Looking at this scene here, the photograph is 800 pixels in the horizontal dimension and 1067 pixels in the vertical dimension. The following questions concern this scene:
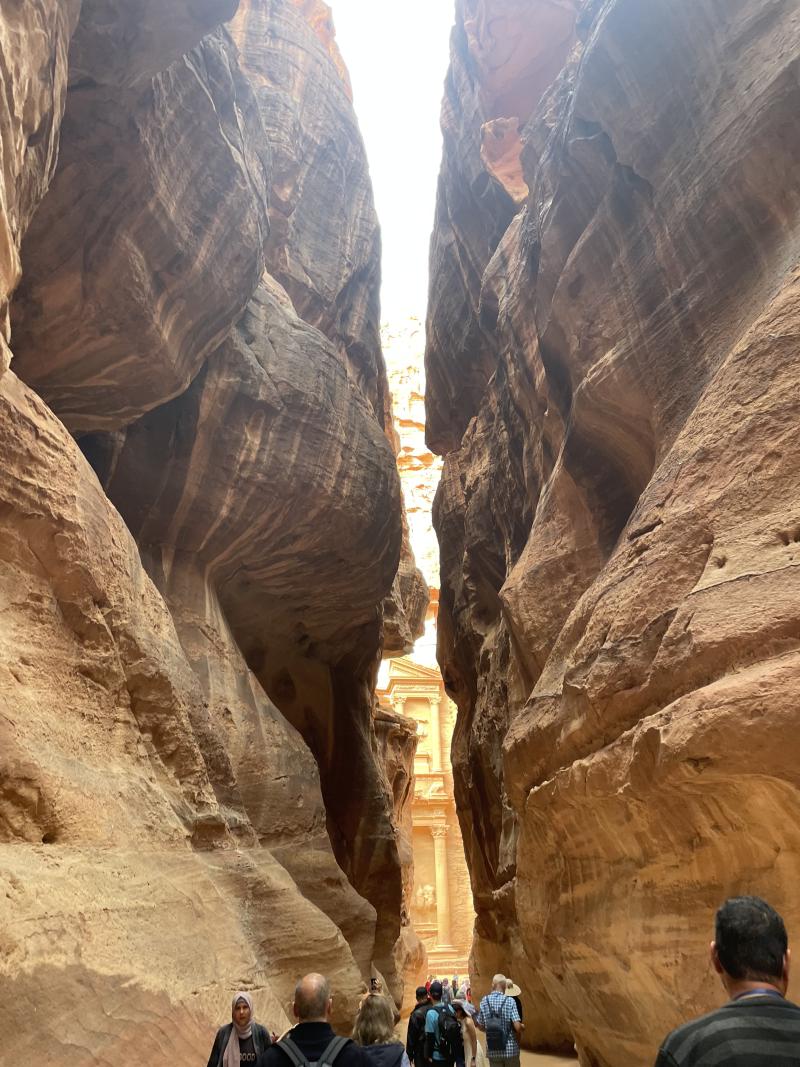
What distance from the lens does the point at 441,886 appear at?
120ft

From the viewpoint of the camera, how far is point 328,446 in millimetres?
12992

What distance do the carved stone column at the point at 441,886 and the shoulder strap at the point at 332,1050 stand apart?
35.9 m

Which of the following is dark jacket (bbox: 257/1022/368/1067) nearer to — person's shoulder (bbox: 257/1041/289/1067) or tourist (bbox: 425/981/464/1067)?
person's shoulder (bbox: 257/1041/289/1067)

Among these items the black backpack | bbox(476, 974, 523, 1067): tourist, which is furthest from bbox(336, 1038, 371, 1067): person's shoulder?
bbox(476, 974, 523, 1067): tourist

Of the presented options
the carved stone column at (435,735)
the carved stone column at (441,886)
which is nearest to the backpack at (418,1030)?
the carved stone column at (441,886)

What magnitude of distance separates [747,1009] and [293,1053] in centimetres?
155

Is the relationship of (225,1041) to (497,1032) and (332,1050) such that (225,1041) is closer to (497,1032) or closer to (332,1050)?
(332,1050)

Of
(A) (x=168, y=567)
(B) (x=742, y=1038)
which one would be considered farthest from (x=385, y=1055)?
(A) (x=168, y=567)

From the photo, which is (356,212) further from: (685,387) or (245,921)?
(245,921)

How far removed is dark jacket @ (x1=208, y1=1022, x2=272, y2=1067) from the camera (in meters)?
3.82

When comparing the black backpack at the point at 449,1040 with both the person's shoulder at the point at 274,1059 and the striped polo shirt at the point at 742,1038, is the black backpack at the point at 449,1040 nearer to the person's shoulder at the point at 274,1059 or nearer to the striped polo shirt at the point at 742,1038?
the person's shoulder at the point at 274,1059

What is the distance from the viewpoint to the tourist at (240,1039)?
3.85 meters

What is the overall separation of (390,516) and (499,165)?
8.63 m

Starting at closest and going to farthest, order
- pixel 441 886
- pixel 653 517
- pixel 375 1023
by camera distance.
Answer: pixel 375 1023
pixel 653 517
pixel 441 886
